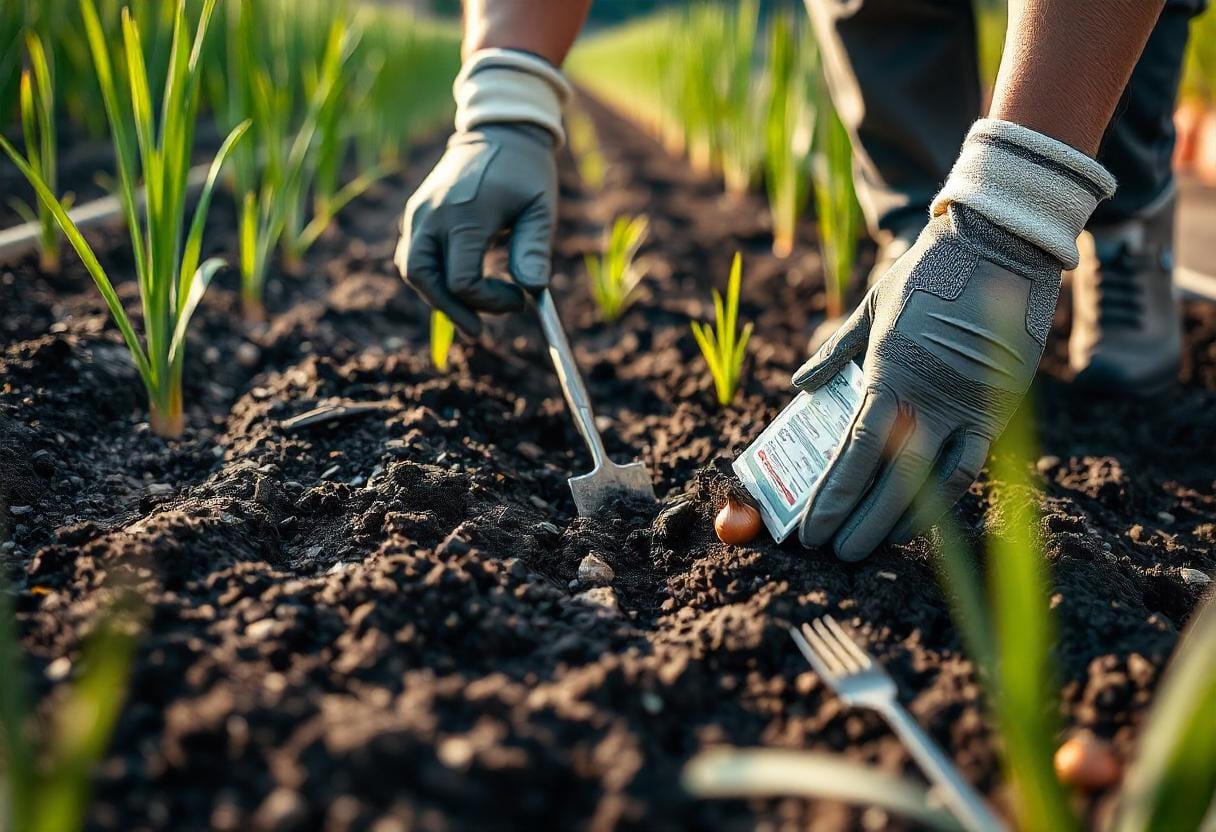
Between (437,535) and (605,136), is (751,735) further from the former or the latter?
(605,136)

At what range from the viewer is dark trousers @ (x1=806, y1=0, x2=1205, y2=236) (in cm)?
186

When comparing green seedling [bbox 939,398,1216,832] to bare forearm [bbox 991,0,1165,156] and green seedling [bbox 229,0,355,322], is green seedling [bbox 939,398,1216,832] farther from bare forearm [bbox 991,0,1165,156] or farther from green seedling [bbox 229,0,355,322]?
green seedling [bbox 229,0,355,322]

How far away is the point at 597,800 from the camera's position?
0.74 meters

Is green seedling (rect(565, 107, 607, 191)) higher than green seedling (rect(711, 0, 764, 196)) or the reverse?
the reverse

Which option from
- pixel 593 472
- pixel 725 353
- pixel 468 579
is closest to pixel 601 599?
pixel 468 579

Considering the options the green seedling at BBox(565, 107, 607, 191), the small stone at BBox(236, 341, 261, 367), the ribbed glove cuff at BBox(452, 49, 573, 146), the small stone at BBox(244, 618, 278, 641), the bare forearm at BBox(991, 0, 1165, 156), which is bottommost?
the green seedling at BBox(565, 107, 607, 191)

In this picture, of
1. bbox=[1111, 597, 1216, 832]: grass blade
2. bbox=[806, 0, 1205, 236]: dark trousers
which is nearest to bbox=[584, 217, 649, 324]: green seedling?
bbox=[806, 0, 1205, 236]: dark trousers

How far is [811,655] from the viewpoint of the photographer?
0.89 m

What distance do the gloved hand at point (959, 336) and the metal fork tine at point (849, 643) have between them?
0.52 feet

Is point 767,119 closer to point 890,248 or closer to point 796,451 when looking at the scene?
point 890,248

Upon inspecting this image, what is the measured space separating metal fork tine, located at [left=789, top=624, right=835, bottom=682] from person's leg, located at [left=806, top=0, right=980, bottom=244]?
1.40m

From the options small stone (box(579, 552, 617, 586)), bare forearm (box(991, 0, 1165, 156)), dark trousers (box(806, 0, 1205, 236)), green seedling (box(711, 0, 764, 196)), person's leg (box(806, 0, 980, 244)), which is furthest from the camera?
green seedling (box(711, 0, 764, 196))

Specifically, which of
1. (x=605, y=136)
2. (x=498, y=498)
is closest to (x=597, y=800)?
(x=498, y=498)

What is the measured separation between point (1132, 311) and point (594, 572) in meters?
1.44
